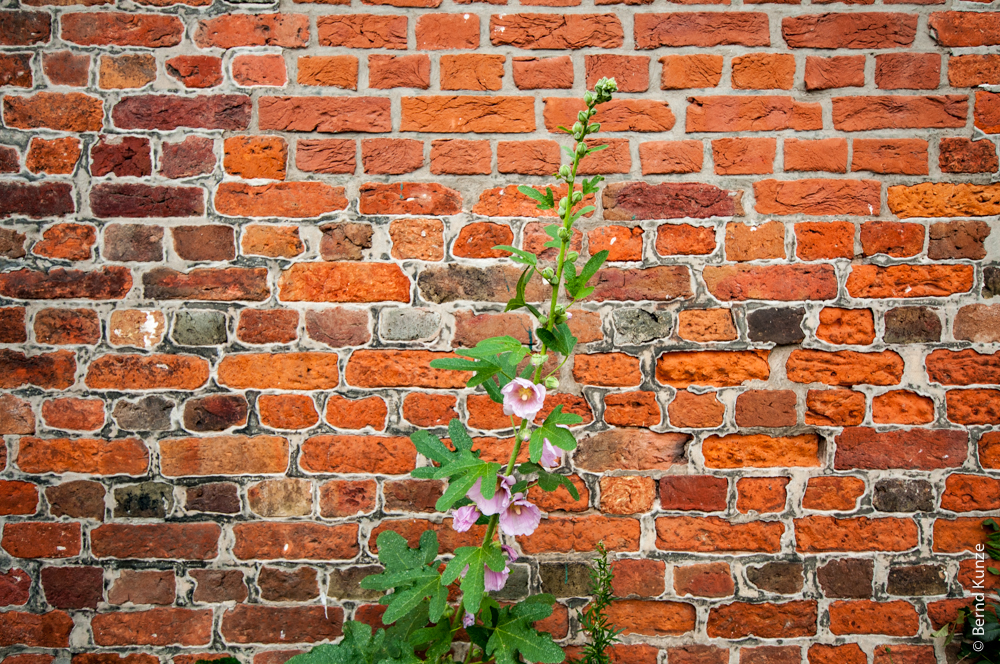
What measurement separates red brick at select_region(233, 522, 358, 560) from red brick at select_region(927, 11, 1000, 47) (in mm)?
1907

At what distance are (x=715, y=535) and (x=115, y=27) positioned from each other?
77.1 inches

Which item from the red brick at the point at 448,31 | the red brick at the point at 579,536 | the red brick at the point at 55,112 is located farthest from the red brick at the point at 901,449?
the red brick at the point at 55,112

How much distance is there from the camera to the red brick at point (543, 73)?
1479 mm

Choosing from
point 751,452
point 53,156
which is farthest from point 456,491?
point 53,156

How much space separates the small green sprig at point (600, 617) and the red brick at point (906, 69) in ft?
4.45

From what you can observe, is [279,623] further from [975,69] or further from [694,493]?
[975,69]

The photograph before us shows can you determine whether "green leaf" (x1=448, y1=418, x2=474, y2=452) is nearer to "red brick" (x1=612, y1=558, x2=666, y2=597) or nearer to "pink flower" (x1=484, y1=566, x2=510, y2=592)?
"pink flower" (x1=484, y1=566, x2=510, y2=592)

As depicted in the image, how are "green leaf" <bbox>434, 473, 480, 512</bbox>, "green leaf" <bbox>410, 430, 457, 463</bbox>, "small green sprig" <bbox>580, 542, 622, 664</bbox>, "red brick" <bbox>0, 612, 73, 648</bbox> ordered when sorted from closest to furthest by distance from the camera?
"green leaf" <bbox>434, 473, 480, 512</bbox>
"green leaf" <bbox>410, 430, 457, 463</bbox>
"small green sprig" <bbox>580, 542, 622, 664</bbox>
"red brick" <bbox>0, 612, 73, 648</bbox>

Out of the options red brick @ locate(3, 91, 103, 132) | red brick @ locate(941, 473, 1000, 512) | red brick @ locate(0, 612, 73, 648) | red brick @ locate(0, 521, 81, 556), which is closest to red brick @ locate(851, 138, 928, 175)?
red brick @ locate(941, 473, 1000, 512)

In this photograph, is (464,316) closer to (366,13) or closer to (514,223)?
(514,223)

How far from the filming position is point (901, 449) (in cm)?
149

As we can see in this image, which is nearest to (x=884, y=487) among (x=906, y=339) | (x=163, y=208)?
(x=906, y=339)

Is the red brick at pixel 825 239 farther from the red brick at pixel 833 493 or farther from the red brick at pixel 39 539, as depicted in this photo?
the red brick at pixel 39 539

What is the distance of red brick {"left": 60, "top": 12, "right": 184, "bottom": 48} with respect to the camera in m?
1.48
